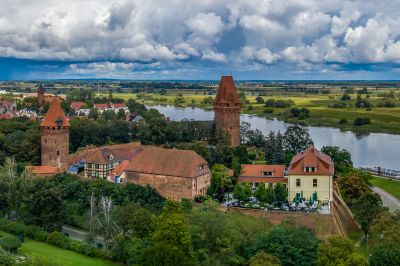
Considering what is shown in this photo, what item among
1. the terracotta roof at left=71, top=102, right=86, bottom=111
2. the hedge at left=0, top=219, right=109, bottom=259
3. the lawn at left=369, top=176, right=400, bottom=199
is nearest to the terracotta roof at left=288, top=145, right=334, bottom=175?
the lawn at left=369, top=176, right=400, bottom=199

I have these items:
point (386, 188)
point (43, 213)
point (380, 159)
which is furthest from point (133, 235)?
point (380, 159)

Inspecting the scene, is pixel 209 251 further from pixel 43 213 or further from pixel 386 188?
pixel 386 188

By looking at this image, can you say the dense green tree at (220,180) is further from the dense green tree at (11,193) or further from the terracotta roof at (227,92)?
the terracotta roof at (227,92)

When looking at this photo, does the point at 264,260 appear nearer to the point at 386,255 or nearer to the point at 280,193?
A: the point at 386,255

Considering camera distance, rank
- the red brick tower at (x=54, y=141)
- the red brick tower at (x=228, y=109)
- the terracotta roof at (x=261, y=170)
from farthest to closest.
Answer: the red brick tower at (x=228, y=109), the red brick tower at (x=54, y=141), the terracotta roof at (x=261, y=170)

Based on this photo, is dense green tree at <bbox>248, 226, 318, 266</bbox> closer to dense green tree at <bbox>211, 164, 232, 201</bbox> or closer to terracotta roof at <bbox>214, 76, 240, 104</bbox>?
dense green tree at <bbox>211, 164, 232, 201</bbox>

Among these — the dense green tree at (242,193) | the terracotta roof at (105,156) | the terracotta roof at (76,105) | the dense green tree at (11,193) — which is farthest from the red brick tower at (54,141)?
the terracotta roof at (76,105)

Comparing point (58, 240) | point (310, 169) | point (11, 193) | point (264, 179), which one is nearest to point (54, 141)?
point (11, 193)
